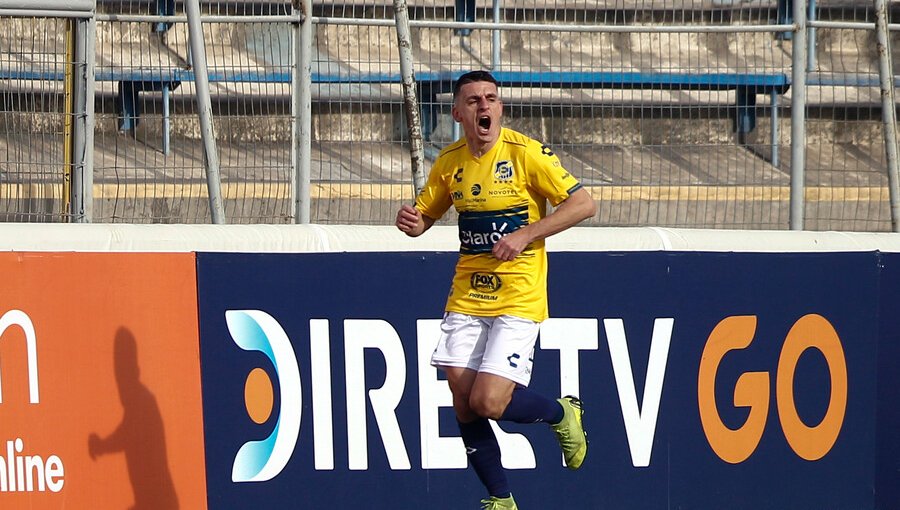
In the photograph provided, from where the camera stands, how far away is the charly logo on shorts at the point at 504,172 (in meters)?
5.77

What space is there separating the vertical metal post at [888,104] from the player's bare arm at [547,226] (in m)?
3.17

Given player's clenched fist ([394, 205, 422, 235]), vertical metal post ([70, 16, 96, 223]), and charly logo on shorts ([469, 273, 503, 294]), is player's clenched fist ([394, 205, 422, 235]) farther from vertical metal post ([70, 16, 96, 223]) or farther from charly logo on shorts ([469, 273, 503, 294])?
vertical metal post ([70, 16, 96, 223])

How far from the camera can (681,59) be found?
27.2 feet

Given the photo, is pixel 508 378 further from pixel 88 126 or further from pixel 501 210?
pixel 88 126

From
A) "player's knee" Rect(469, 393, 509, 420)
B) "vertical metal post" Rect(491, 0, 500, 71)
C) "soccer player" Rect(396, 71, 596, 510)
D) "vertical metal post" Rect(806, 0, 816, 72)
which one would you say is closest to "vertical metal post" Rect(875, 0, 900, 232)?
"vertical metal post" Rect(806, 0, 816, 72)

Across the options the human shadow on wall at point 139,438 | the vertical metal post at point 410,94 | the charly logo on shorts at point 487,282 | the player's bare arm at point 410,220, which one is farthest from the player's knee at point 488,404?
the human shadow on wall at point 139,438

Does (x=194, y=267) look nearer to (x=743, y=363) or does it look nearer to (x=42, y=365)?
(x=42, y=365)

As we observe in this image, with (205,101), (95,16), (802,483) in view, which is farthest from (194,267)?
(802,483)

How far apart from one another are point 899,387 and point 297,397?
12.0 feet

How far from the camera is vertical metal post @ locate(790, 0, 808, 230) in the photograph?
786cm

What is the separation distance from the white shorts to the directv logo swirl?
110cm

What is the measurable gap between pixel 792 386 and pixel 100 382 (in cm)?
394

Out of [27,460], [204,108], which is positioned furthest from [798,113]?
[27,460]

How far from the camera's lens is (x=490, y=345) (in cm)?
586
